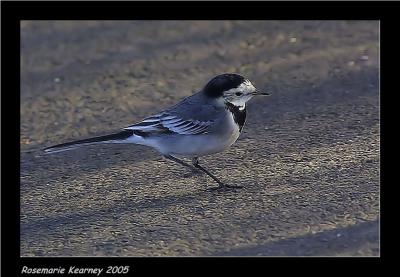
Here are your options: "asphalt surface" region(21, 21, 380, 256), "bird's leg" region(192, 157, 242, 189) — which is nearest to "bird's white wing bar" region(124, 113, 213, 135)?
"bird's leg" region(192, 157, 242, 189)

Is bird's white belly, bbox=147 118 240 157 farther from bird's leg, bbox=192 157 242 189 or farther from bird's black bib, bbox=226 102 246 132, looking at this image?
bird's leg, bbox=192 157 242 189

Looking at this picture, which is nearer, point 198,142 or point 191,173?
point 198,142

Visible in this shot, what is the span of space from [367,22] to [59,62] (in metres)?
4.61

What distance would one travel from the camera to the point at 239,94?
755 centimetres

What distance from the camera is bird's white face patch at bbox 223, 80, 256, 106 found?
752cm

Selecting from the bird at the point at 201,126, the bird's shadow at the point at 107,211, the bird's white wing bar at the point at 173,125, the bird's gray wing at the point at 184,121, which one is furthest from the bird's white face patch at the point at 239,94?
the bird's shadow at the point at 107,211

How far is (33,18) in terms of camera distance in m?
12.2

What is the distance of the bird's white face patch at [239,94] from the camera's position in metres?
7.52

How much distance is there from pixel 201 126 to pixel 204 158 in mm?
1017

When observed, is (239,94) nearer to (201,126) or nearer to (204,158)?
(201,126)

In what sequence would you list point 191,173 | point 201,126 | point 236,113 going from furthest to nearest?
1. point 191,173
2. point 236,113
3. point 201,126

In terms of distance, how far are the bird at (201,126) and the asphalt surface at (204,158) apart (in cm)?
43

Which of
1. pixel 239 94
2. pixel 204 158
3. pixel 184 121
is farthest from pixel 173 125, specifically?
pixel 204 158

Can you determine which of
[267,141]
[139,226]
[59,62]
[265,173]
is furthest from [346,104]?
[59,62]
